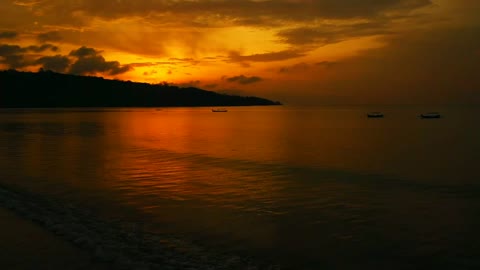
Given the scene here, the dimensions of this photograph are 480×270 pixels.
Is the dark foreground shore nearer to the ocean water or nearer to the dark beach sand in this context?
the dark beach sand

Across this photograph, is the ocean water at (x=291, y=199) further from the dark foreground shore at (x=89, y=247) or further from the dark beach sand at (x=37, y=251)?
the dark beach sand at (x=37, y=251)

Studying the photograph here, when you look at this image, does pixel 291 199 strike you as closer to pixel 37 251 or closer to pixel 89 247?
pixel 89 247

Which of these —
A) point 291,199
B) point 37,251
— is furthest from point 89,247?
point 291,199

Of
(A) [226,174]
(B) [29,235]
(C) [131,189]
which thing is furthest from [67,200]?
(A) [226,174]

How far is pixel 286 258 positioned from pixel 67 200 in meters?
12.3

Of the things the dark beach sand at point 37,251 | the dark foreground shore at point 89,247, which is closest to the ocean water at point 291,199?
the dark foreground shore at point 89,247

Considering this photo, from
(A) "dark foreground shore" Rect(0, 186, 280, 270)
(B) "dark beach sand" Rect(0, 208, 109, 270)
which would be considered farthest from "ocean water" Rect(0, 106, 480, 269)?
(B) "dark beach sand" Rect(0, 208, 109, 270)

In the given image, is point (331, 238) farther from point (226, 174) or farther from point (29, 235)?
point (226, 174)

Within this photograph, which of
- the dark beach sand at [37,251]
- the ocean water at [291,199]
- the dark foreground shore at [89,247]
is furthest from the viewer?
the ocean water at [291,199]

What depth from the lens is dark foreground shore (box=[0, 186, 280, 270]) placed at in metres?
11.1

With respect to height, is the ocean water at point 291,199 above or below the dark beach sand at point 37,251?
below

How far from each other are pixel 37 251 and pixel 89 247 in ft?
4.57

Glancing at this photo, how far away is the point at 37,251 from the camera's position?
1175 centimetres

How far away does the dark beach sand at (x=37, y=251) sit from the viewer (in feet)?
35.4
